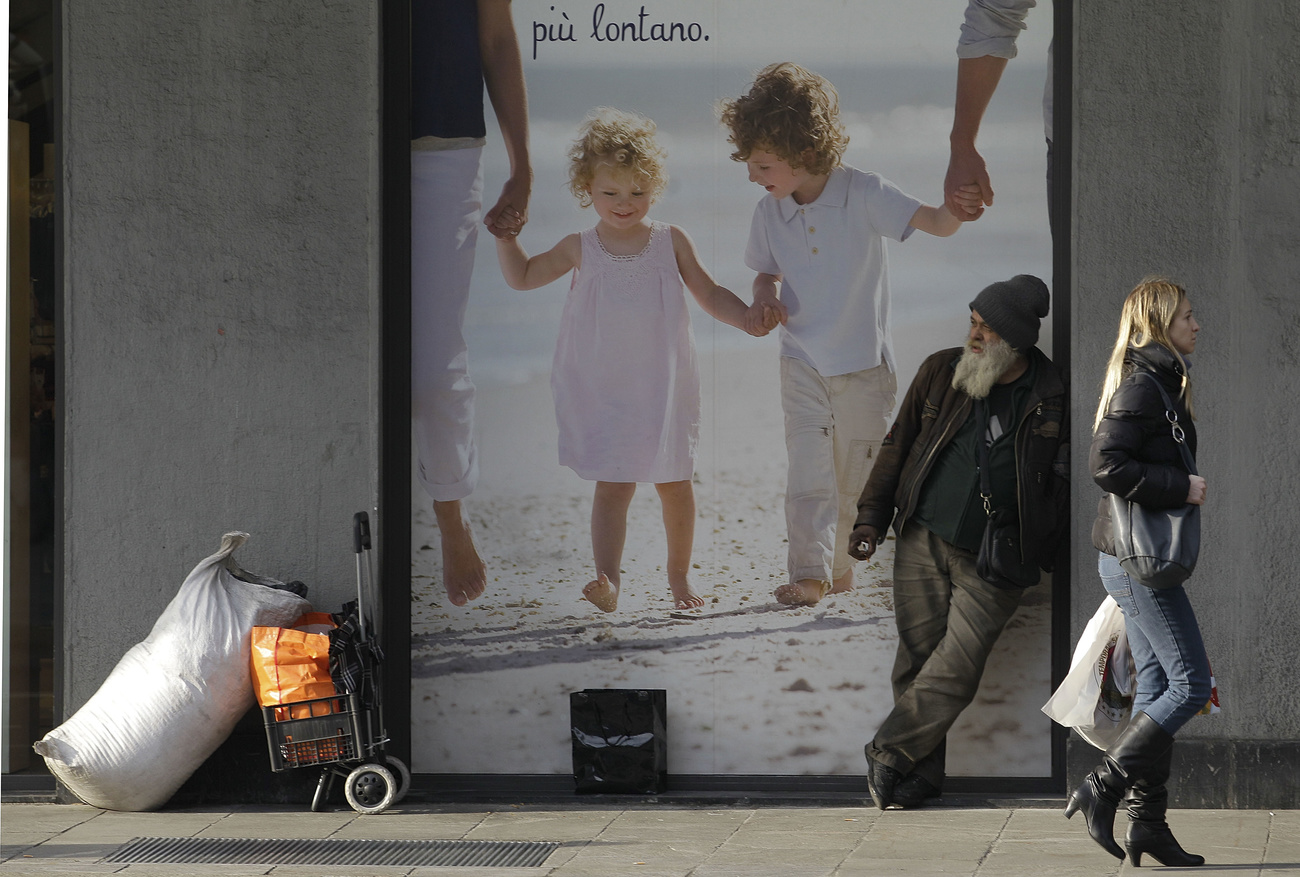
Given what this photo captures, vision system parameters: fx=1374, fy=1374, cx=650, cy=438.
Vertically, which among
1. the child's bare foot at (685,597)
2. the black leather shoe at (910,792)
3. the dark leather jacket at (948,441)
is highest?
the dark leather jacket at (948,441)

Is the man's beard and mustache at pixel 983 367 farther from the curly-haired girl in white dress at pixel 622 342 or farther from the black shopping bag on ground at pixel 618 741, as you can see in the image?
the black shopping bag on ground at pixel 618 741

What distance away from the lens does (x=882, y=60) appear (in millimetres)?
6316

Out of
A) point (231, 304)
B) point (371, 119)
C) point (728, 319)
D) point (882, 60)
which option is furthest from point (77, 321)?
point (882, 60)

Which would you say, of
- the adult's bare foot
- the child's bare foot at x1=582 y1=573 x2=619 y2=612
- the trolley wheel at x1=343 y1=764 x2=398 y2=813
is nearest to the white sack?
the trolley wheel at x1=343 y1=764 x2=398 y2=813

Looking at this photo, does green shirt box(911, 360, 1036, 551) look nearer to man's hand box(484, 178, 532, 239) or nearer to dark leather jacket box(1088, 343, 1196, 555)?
dark leather jacket box(1088, 343, 1196, 555)

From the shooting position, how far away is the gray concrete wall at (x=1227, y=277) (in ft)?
19.3

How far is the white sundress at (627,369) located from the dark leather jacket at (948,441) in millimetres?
924

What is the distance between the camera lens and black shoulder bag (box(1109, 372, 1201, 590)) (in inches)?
185

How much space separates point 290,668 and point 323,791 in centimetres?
61

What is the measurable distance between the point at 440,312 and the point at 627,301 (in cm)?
88

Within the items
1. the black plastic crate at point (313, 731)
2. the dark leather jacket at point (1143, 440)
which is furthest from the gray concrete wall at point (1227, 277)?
the black plastic crate at point (313, 731)

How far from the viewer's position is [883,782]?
5980 millimetres

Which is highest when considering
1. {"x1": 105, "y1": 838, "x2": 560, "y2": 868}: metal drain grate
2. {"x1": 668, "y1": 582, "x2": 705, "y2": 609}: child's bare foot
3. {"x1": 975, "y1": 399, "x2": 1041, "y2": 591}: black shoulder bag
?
{"x1": 975, "y1": 399, "x2": 1041, "y2": 591}: black shoulder bag

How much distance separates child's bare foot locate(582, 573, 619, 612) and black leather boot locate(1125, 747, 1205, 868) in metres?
2.48
